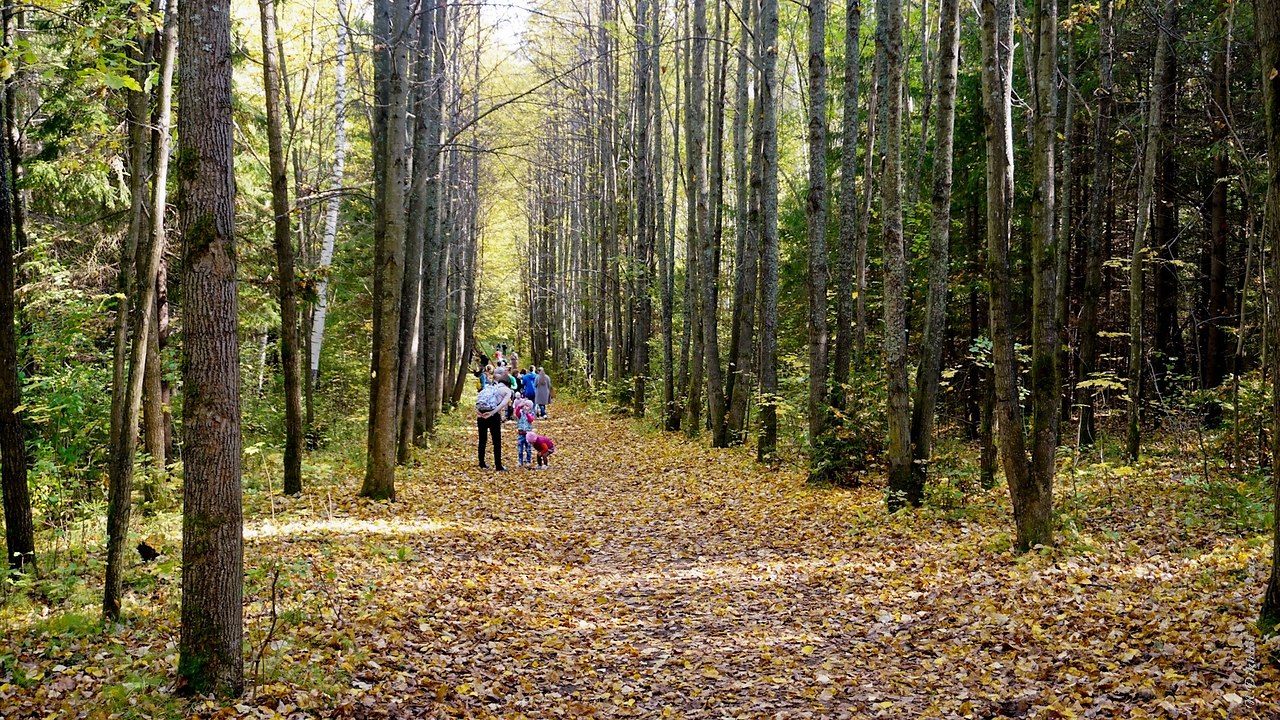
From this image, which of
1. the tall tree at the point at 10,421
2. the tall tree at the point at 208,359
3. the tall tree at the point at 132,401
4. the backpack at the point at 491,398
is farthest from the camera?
the backpack at the point at 491,398

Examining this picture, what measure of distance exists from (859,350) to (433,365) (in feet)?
32.2

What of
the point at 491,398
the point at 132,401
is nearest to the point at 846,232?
the point at 491,398

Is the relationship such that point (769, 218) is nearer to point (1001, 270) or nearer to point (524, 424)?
point (524, 424)

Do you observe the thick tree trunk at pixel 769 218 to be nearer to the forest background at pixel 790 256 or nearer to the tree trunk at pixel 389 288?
the forest background at pixel 790 256

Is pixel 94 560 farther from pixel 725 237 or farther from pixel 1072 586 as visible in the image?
pixel 725 237

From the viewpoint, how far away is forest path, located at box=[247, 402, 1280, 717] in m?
4.92

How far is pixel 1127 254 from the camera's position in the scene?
20.0 metres

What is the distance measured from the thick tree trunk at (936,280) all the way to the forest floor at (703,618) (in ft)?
2.67

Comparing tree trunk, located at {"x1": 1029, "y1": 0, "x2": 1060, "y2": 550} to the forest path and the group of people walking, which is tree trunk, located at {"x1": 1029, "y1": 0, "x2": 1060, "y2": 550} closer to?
the forest path

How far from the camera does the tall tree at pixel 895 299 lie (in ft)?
31.3

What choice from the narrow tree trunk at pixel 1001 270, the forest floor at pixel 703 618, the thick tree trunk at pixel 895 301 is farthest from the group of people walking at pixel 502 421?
the narrow tree trunk at pixel 1001 270

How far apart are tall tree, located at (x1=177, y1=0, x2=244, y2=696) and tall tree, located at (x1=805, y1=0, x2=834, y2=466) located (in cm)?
900

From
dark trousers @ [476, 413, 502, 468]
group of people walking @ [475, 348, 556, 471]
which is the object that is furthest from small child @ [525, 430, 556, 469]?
dark trousers @ [476, 413, 502, 468]

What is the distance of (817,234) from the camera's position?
12.4 m
